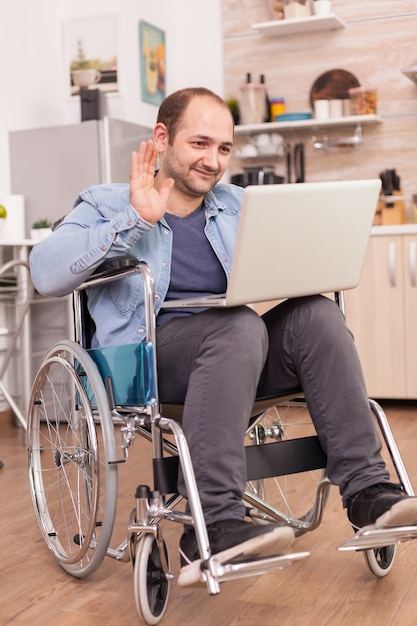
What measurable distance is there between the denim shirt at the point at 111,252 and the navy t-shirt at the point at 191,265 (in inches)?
1.0

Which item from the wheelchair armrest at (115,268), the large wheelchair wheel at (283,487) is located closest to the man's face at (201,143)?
the wheelchair armrest at (115,268)

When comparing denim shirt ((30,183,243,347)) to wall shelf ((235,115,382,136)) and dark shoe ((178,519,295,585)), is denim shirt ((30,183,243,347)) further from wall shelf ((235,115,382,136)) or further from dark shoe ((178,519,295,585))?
wall shelf ((235,115,382,136))

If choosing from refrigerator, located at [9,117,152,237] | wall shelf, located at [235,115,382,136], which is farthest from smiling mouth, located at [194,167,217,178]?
wall shelf, located at [235,115,382,136]

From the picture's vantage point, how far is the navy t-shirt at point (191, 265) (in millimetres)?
1971

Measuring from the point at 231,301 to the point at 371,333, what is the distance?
8.96 feet

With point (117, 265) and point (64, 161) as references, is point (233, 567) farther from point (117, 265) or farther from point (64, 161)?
point (64, 161)

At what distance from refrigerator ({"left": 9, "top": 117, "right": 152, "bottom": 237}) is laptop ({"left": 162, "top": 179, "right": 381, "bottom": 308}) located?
241 centimetres

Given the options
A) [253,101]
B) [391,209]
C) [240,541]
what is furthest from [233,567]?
[253,101]

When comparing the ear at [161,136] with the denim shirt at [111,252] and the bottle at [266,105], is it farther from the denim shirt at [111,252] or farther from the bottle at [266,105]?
the bottle at [266,105]

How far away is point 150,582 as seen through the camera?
1.68 meters

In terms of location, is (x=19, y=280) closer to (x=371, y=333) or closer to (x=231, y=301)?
(x=371, y=333)

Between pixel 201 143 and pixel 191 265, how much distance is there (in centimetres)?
27

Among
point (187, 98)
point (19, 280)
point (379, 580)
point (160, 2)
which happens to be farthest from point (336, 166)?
point (379, 580)

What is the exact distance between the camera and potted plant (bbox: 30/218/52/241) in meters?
3.91
